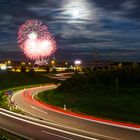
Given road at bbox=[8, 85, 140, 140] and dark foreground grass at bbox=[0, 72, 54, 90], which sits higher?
dark foreground grass at bbox=[0, 72, 54, 90]

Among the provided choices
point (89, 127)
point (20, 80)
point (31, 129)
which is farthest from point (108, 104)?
point (20, 80)

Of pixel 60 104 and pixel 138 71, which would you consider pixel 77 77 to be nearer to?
pixel 138 71

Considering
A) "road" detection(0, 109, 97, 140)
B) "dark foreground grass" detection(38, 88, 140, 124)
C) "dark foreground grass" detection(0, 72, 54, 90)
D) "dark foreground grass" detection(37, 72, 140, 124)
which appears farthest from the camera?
"dark foreground grass" detection(0, 72, 54, 90)

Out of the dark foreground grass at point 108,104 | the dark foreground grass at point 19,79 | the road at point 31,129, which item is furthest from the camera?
the dark foreground grass at point 19,79

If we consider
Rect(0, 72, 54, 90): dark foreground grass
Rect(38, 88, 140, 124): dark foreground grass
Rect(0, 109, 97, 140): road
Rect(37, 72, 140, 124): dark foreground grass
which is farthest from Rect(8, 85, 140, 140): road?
Rect(0, 72, 54, 90): dark foreground grass

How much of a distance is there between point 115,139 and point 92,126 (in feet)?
25.6

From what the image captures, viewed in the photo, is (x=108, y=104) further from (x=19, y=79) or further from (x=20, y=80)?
(x=19, y=79)

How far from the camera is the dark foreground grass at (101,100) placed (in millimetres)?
50550

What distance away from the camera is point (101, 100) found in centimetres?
6488

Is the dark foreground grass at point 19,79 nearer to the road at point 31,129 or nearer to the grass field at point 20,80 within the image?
the grass field at point 20,80

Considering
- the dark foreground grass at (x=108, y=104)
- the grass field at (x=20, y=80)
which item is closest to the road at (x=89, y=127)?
the dark foreground grass at (x=108, y=104)

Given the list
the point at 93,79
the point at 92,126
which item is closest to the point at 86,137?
the point at 92,126

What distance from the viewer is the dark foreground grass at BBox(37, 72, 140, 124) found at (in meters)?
50.5

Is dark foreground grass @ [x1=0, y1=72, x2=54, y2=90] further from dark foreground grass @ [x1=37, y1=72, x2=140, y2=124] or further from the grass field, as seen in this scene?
dark foreground grass @ [x1=37, y1=72, x2=140, y2=124]
